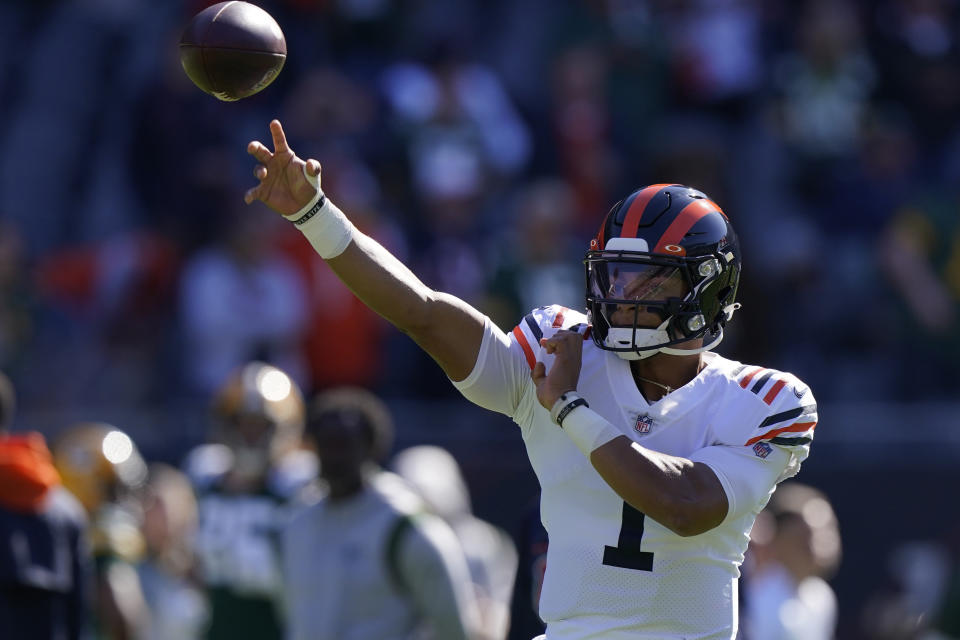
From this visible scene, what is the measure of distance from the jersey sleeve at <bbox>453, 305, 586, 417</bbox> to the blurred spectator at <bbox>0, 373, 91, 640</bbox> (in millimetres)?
2130

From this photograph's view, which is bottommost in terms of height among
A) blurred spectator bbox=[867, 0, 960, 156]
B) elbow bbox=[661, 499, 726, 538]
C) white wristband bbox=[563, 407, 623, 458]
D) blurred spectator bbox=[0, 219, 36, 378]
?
elbow bbox=[661, 499, 726, 538]

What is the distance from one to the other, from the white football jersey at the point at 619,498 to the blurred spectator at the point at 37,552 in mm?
2153

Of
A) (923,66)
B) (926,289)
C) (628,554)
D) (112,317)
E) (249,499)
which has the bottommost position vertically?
(628,554)

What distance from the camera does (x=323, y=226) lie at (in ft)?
12.2

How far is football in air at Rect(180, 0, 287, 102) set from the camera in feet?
12.7

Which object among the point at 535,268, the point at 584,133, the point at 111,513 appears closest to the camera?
the point at 111,513

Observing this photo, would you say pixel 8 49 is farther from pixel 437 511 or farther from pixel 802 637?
pixel 802 637

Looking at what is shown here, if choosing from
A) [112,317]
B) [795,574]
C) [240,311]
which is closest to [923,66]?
[240,311]

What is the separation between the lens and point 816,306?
1022 centimetres

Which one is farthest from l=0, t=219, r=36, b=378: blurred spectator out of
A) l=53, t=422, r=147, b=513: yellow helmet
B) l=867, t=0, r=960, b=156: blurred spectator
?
l=867, t=0, r=960, b=156: blurred spectator

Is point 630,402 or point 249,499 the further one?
point 249,499

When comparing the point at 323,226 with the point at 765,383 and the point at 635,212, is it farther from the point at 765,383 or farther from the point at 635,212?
the point at 765,383

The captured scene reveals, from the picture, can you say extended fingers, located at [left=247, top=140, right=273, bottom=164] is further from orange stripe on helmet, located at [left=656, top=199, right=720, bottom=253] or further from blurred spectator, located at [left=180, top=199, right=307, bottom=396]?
blurred spectator, located at [left=180, top=199, right=307, bottom=396]

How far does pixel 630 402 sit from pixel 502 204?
282 inches
